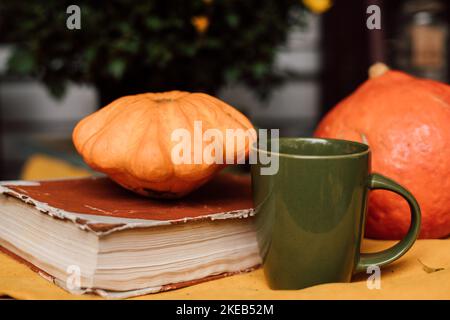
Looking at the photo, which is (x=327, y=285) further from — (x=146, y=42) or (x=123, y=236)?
(x=146, y=42)

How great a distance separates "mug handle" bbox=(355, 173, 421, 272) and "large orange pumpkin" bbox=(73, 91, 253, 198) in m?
0.12

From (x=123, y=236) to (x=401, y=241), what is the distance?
23cm

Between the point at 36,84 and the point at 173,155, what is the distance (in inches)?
70.8

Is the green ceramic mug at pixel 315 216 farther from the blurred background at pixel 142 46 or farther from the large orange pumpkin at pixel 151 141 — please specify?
the blurred background at pixel 142 46

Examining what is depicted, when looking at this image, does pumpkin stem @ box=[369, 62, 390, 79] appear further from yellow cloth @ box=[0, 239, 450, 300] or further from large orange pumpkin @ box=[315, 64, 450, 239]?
yellow cloth @ box=[0, 239, 450, 300]

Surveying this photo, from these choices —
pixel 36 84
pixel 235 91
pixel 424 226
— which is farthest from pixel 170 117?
pixel 36 84

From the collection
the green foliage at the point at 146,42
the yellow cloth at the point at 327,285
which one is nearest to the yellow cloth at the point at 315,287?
the yellow cloth at the point at 327,285

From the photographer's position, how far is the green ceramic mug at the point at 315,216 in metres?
0.40

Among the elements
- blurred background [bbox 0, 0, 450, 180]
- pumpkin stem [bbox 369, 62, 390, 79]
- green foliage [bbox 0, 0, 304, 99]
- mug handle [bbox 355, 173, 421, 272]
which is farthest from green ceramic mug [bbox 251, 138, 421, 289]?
green foliage [bbox 0, 0, 304, 99]

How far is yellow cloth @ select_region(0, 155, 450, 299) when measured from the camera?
1.31 ft

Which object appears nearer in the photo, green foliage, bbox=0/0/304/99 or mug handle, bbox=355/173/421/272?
mug handle, bbox=355/173/421/272

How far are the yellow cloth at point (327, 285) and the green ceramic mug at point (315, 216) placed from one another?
2cm

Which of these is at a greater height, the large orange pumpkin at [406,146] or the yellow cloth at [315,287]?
the large orange pumpkin at [406,146]

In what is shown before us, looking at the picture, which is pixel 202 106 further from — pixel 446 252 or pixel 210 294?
pixel 446 252
